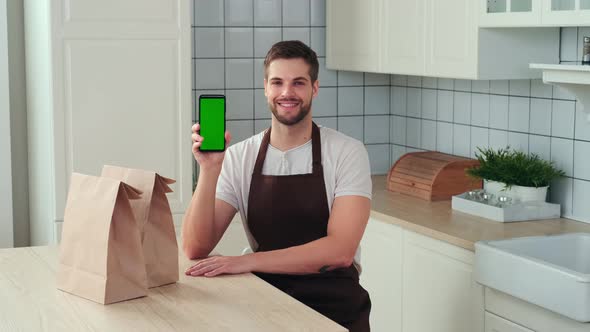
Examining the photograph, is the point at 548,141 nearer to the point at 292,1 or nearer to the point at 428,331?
the point at 428,331

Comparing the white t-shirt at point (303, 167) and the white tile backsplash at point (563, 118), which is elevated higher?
the white tile backsplash at point (563, 118)

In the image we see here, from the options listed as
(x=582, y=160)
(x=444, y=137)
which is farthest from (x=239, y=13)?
(x=582, y=160)

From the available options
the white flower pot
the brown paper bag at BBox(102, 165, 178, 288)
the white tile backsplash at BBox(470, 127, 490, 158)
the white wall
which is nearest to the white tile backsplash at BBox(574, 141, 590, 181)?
the white flower pot

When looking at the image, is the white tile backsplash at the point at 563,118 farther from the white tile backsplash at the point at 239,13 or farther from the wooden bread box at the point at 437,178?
the white tile backsplash at the point at 239,13

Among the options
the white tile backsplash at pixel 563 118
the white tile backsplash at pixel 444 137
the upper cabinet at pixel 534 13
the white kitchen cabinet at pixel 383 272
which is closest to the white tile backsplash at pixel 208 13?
the white tile backsplash at pixel 444 137

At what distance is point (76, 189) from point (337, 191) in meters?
0.75

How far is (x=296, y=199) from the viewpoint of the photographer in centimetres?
259

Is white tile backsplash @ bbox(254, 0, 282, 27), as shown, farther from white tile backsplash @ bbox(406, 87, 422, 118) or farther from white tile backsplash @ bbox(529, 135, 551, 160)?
white tile backsplash @ bbox(529, 135, 551, 160)

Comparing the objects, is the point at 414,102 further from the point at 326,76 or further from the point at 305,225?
the point at 305,225

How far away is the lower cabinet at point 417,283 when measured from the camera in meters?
3.15

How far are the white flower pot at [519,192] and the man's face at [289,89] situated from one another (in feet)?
3.92

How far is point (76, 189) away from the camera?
2164 millimetres

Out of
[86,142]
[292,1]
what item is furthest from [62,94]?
[292,1]

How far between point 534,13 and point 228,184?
3.97ft
